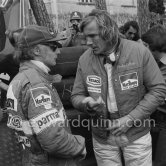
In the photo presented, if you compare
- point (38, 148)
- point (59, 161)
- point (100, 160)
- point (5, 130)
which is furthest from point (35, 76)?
point (100, 160)

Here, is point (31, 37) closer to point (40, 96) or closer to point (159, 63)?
point (40, 96)

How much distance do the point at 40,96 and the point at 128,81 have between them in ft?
2.47

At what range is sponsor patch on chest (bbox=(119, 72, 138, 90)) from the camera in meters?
2.23

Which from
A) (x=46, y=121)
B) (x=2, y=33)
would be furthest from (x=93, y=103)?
(x=2, y=33)

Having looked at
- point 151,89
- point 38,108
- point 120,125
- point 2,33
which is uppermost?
point 2,33

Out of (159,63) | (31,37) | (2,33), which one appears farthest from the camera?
(2,33)

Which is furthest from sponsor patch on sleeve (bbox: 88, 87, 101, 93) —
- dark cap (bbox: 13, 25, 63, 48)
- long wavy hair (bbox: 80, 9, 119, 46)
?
dark cap (bbox: 13, 25, 63, 48)

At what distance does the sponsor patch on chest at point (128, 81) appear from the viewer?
223cm

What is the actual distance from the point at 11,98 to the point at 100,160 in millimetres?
1014

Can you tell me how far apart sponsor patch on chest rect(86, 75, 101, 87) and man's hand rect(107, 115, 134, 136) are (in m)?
0.31

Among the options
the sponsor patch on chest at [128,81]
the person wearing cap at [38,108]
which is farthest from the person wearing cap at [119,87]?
the person wearing cap at [38,108]

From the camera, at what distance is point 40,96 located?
1.77 meters

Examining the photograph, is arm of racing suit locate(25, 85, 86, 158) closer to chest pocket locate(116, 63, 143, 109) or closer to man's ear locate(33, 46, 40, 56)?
man's ear locate(33, 46, 40, 56)

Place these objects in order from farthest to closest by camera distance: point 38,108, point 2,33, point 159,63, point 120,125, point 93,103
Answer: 1. point 2,33
2. point 159,63
3. point 120,125
4. point 93,103
5. point 38,108
